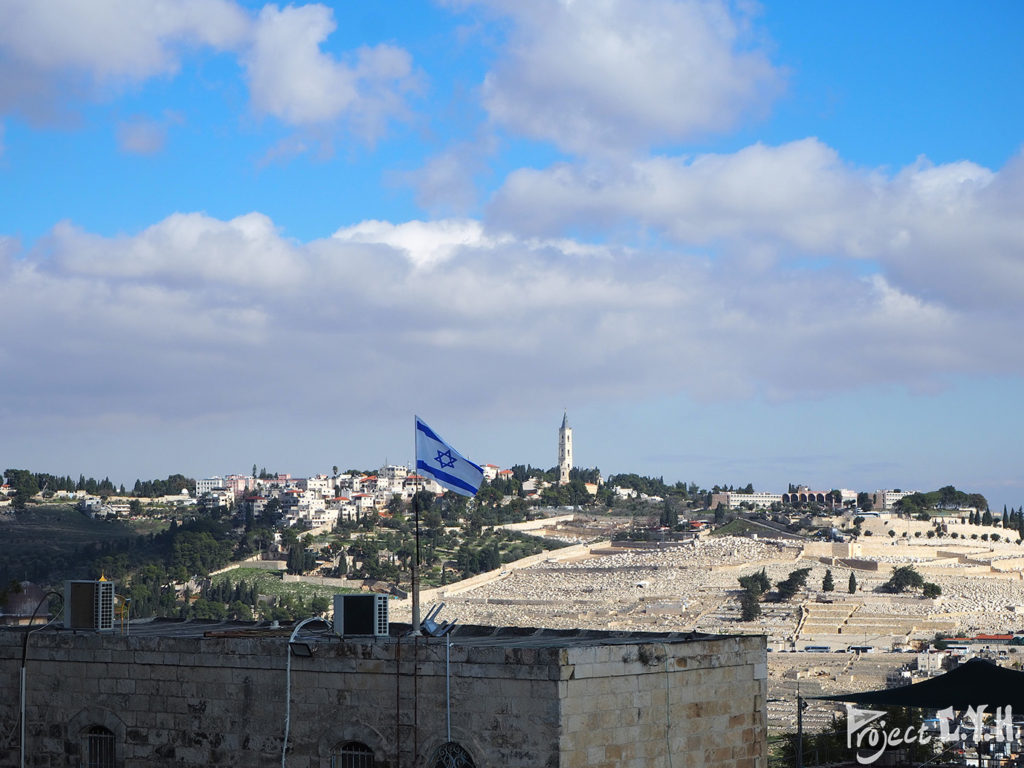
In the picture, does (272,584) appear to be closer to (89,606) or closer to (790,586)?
(790,586)

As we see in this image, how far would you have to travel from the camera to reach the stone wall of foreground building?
1420cm

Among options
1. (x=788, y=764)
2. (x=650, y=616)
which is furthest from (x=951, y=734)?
(x=650, y=616)

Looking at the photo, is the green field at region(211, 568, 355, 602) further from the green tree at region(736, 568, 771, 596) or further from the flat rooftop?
the flat rooftop

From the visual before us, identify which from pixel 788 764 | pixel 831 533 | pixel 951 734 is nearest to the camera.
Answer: pixel 951 734

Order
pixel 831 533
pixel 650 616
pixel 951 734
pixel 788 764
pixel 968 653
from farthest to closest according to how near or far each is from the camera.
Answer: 1. pixel 831 533
2. pixel 650 616
3. pixel 968 653
4. pixel 788 764
5. pixel 951 734

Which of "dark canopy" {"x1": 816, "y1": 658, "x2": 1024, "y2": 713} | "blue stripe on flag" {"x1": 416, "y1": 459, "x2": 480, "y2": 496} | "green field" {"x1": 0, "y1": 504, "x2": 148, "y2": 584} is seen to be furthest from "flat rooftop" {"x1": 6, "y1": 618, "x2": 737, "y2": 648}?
"green field" {"x1": 0, "y1": 504, "x2": 148, "y2": 584}

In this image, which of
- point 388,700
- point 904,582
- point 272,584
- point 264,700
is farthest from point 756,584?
point 388,700

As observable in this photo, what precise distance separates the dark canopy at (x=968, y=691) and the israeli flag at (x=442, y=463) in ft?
21.3

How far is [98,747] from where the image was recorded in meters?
16.5

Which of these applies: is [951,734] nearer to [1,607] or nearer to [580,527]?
[1,607]

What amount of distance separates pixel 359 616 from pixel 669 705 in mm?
3417

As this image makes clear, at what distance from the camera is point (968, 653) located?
8244 centimetres

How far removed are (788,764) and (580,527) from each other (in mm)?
147535

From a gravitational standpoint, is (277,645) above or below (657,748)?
above
